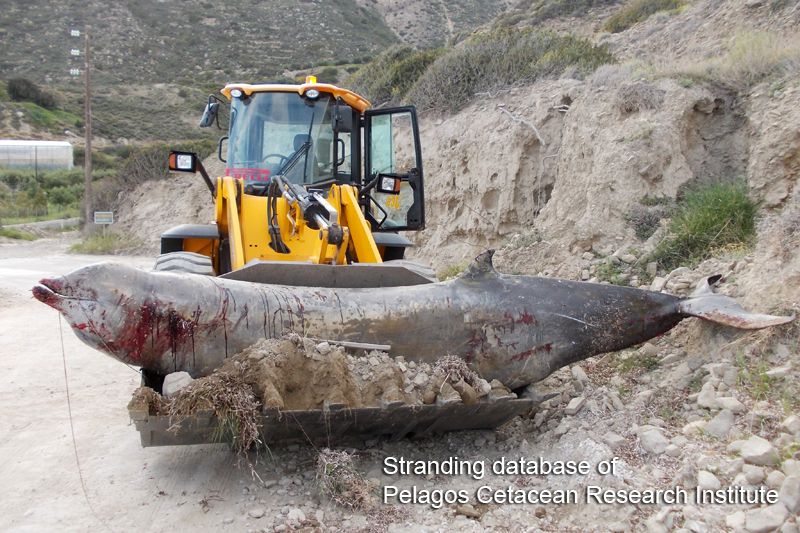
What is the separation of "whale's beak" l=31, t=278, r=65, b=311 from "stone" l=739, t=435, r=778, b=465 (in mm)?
3783

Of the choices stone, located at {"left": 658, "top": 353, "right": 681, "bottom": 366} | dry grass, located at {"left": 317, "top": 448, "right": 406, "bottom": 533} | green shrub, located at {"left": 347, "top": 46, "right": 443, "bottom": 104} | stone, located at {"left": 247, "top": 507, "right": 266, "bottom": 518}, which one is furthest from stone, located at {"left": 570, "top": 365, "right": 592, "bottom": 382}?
green shrub, located at {"left": 347, "top": 46, "right": 443, "bottom": 104}

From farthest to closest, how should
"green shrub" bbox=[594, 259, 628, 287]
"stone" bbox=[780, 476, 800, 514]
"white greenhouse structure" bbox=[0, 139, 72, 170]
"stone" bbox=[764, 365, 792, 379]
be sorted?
"white greenhouse structure" bbox=[0, 139, 72, 170] → "green shrub" bbox=[594, 259, 628, 287] → "stone" bbox=[764, 365, 792, 379] → "stone" bbox=[780, 476, 800, 514]

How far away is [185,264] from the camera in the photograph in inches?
211

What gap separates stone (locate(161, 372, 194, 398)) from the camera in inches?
156

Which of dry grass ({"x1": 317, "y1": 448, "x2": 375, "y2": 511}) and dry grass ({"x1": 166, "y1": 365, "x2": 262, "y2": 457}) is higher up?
dry grass ({"x1": 166, "y1": 365, "x2": 262, "y2": 457})

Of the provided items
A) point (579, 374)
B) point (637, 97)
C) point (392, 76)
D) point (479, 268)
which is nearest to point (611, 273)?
point (579, 374)

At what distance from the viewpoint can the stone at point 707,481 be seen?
3.60m

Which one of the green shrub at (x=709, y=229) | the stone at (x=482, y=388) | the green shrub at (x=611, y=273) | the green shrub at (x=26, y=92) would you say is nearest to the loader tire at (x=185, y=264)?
the stone at (x=482, y=388)

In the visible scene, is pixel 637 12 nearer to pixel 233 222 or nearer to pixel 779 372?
pixel 233 222

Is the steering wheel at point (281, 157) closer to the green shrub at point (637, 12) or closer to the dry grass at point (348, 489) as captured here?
the dry grass at point (348, 489)

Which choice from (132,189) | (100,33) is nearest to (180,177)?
(132,189)

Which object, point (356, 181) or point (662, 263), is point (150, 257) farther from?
point (662, 263)

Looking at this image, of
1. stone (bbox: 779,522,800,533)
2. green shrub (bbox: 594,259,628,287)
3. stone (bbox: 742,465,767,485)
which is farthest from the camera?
green shrub (bbox: 594,259,628,287)

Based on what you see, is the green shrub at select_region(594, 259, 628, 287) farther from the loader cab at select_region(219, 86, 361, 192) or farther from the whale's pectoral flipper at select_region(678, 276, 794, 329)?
the loader cab at select_region(219, 86, 361, 192)
